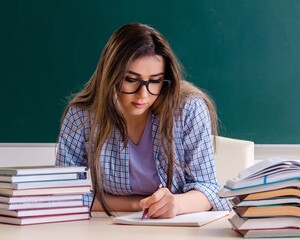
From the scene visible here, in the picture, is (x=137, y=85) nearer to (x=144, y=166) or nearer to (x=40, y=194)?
(x=144, y=166)

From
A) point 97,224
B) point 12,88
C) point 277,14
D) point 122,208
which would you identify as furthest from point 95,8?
point 97,224

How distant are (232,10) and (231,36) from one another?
137 millimetres

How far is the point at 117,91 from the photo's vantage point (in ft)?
8.21

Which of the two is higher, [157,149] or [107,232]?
[157,149]

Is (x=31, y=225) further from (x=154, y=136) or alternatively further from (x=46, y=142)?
(x=46, y=142)

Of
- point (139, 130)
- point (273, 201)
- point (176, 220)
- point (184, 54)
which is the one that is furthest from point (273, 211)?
point (184, 54)

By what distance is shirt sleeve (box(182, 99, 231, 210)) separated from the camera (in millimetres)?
2625

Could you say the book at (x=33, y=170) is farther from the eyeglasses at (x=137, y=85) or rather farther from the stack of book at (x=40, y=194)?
the eyeglasses at (x=137, y=85)

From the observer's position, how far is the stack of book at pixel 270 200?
6.41 ft

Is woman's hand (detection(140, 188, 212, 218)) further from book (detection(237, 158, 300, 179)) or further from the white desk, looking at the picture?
book (detection(237, 158, 300, 179))

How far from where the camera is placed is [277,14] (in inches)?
156

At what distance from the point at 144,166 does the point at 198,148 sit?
0.21m

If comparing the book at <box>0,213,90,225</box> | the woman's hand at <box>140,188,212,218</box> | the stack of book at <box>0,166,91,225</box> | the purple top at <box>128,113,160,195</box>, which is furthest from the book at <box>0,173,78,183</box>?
the purple top at <box>128,113,160,195</box>

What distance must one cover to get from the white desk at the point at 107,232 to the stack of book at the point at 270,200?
0.06 meters
